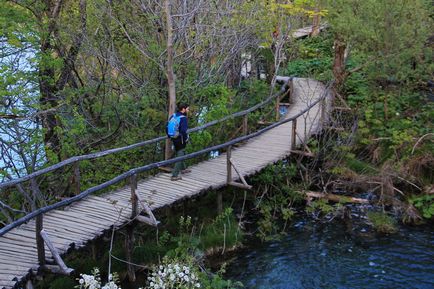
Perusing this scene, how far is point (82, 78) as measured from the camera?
56.1 ft

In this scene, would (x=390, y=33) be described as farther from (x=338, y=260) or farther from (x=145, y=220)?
(x=145, y=220)

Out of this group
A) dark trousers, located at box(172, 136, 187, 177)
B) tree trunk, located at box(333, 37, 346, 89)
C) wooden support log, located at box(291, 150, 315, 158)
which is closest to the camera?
dark trousers, located at box(172, 136, 187, 177)

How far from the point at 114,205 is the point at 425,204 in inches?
360

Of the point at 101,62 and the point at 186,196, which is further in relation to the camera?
the point at 101,62

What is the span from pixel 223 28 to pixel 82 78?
4996 millimetres

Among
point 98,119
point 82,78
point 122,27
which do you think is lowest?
point 98,119

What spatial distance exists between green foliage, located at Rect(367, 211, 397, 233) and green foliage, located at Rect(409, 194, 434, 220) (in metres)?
Answer: 0.98

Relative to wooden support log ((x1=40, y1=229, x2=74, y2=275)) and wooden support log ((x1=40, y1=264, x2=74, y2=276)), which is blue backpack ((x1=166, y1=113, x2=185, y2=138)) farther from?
wooden support log ((x1=40, y1=264, x2=74, y2=276))

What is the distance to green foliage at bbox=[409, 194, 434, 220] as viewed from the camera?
1452 centimetres

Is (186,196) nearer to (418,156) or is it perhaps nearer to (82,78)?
(82,78)

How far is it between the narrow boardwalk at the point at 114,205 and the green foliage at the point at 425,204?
3759 mm

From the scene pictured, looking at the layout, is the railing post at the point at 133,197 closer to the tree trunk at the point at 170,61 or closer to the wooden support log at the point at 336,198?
the tree trunk at the point at 170,61

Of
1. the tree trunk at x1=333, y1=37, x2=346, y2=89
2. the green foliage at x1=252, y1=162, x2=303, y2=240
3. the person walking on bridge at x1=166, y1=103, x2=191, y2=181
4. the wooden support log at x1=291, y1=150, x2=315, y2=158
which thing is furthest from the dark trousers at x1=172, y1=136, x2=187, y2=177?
the tree trunk at x1=333, y1=37, x2=346, y2=89

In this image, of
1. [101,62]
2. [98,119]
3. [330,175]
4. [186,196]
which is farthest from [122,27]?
[330,175]
